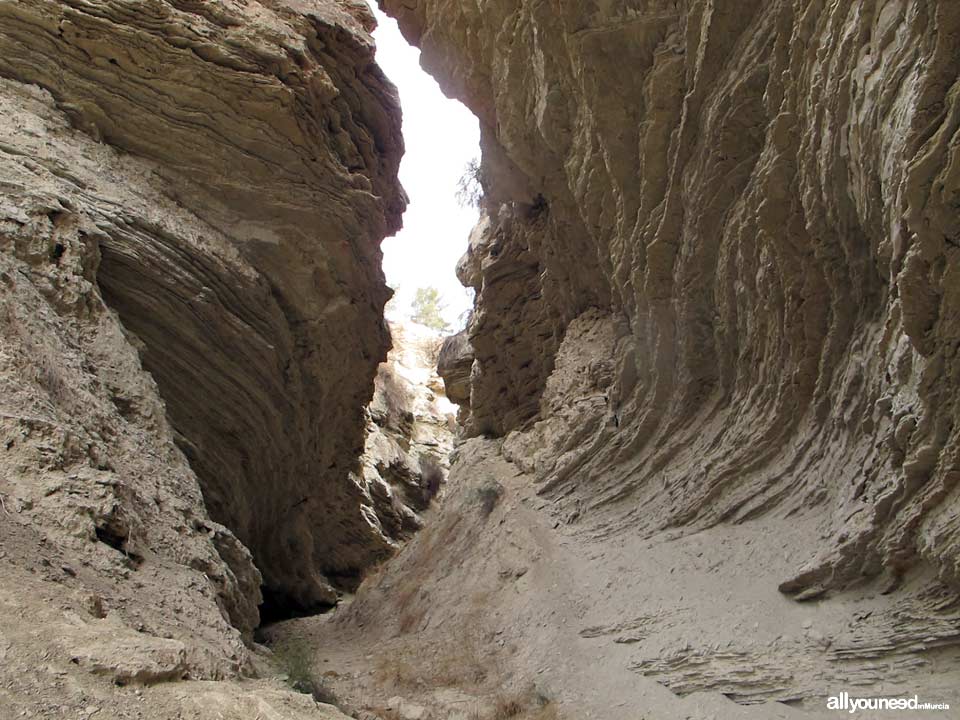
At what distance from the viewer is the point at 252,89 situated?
10469 mm

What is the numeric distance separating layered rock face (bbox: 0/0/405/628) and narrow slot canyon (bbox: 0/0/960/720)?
5 cm

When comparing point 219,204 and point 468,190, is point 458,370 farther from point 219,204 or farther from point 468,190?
point 219,204

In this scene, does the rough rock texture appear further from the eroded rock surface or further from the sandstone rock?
the sandstone rock

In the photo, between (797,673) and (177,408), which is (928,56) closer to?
(797,673)

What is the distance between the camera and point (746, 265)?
775 centimetres

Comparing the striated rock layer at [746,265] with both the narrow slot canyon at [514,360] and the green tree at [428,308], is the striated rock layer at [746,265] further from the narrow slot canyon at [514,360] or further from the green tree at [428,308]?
the green tree at [428,308]

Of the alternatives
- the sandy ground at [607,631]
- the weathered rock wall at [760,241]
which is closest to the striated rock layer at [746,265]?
the weathered rock wall at [760,241]

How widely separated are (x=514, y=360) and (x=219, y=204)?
5.82 metres

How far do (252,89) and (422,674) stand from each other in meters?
7.47

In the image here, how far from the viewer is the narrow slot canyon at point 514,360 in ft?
17.2

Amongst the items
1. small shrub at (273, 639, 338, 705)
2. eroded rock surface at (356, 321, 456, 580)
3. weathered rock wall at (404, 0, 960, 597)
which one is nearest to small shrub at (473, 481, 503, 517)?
weathered rock wall at (404, 0, 960, 597)

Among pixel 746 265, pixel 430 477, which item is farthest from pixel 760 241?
pixel 430 477

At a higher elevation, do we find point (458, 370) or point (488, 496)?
point (458, 370)

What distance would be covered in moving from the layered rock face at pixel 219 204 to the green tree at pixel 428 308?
87.2 ft
